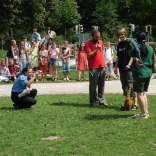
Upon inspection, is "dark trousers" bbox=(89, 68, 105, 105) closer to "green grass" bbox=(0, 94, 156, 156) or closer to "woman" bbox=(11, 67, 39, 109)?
"green grass" bbox=(0, 94, 156, 156)

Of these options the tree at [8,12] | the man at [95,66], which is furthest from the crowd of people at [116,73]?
the tree at [8,12]

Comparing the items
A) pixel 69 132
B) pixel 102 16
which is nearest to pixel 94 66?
pixel 69 132

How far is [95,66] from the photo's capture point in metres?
10.9

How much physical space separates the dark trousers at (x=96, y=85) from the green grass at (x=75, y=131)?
28 cm

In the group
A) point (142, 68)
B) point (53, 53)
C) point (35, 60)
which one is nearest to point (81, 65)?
point (53, 53)

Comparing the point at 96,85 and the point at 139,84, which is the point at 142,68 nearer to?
the point at 139,84

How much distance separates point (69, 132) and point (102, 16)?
6152cm

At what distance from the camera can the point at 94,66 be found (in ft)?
35.8

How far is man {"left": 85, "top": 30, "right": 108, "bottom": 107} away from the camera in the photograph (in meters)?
10.8

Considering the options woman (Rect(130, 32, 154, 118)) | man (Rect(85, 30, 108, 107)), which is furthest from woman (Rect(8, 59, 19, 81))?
woman (Rect(130, 32, 154, 118))

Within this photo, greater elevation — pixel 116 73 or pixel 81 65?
pixel 81 65

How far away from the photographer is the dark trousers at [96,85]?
10953 millimetres

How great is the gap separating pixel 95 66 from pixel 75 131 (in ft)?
10.9

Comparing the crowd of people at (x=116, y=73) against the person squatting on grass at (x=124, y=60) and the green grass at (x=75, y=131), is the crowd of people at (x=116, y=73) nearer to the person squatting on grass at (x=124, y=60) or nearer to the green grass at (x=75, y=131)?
the person squatting on grass at (x=124, y=60)
